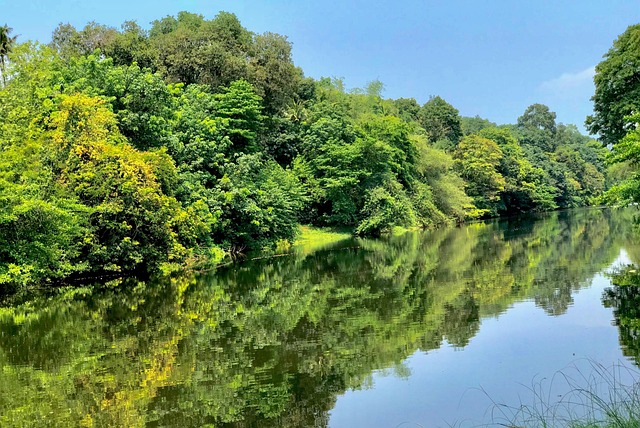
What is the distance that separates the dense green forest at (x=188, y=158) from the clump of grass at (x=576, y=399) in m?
11.4

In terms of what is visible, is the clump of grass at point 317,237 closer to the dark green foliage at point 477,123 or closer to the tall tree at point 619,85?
the tall tree at point 619,85

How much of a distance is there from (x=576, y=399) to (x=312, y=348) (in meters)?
4.43

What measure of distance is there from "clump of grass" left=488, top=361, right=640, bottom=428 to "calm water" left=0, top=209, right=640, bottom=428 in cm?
9

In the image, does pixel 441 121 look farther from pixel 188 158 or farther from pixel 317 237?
pixel 188 158

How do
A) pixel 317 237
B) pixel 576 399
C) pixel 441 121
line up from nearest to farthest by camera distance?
pixel 576 399 → pixel 317 237 → pixel 441 121

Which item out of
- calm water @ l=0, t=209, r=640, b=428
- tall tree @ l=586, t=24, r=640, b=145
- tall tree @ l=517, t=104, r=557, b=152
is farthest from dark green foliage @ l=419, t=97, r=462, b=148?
calm water @ l=0, t=209, r=640, b=428

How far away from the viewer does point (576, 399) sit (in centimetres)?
698

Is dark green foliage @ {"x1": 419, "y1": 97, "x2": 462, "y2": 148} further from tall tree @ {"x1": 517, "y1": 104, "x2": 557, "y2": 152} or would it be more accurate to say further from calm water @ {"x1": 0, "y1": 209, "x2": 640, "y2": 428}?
calm water @ {"x1": 0, "y1": 209, "x2": 640, "y2": 428}

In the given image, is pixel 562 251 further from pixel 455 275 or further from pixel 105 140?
pixel 105 140

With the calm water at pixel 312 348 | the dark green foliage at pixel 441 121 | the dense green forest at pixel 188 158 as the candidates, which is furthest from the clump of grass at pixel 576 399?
the dark green foliage at pixel 441 121

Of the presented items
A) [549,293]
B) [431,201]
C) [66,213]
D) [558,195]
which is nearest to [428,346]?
[549,293]

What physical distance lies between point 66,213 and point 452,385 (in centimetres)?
1409

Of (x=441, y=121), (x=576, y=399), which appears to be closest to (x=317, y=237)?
(x=576, y=399)

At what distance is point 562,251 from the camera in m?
23.9
